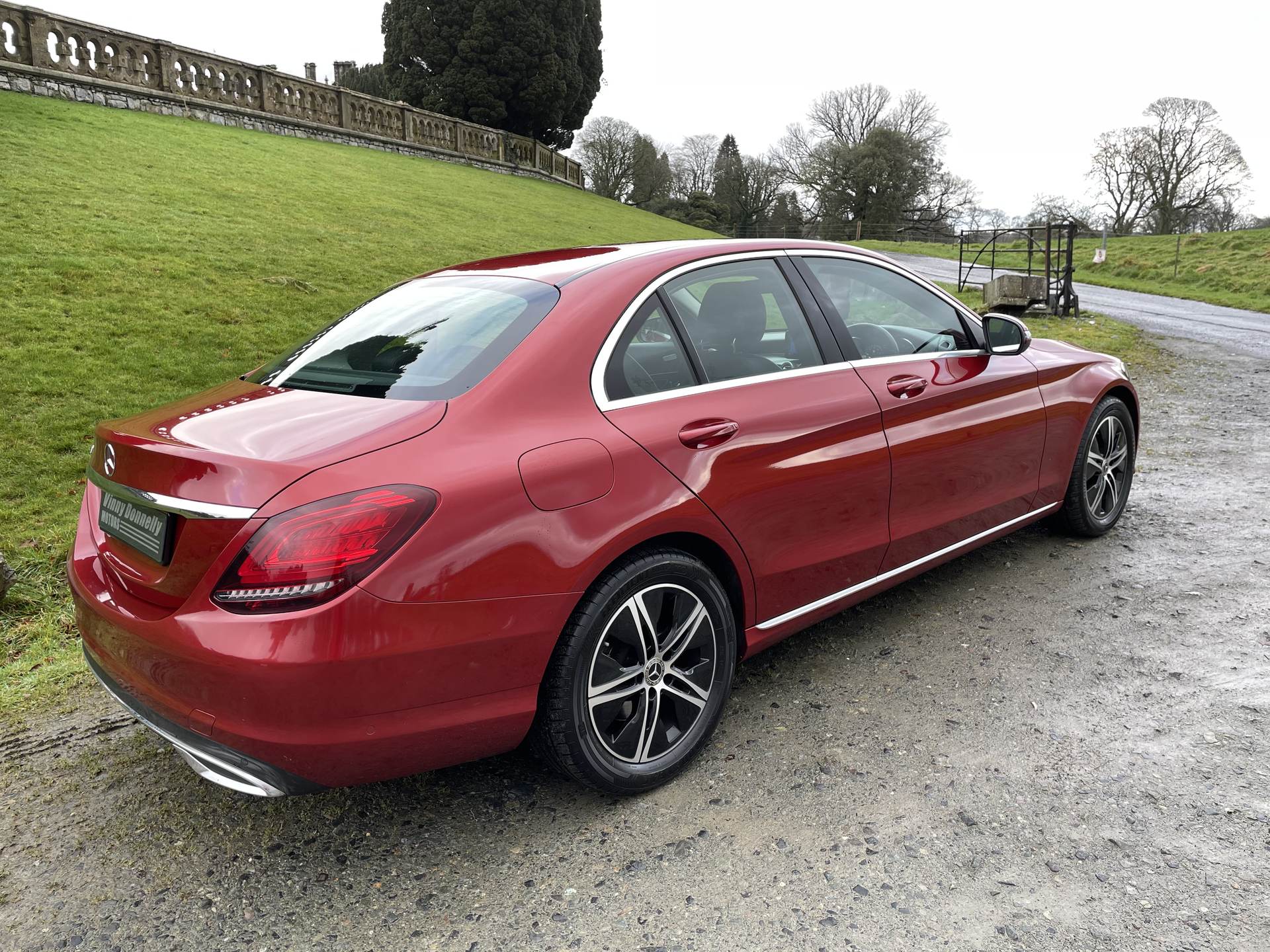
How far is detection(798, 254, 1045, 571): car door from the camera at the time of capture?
11.5ft

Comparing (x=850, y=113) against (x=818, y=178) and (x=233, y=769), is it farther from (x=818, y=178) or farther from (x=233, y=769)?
(x=233, y=769)

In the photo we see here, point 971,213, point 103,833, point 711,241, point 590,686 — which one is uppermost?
point 971,213

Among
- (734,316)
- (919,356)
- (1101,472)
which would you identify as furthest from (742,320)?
(1101,472)

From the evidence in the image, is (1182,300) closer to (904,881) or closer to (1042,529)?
(1042,529)

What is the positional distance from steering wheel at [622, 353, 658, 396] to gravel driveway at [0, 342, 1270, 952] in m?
1.21

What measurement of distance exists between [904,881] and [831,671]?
1201 mm

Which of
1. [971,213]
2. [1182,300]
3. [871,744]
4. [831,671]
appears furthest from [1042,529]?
[971,213]

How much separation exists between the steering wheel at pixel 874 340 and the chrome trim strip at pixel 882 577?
2.75 feet

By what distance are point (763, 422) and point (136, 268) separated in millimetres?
8460

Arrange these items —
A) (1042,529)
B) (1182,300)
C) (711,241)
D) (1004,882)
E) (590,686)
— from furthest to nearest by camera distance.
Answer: (1182,300)
(1042,529)
(711,241)
(590,686)
(1004,882)

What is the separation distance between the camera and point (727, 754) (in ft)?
9.82

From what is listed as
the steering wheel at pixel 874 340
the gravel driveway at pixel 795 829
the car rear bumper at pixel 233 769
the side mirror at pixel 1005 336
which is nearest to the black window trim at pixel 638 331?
the steering wheel at pixel 874 340

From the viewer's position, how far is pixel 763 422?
9.81ft

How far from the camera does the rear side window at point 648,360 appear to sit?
273 cm
